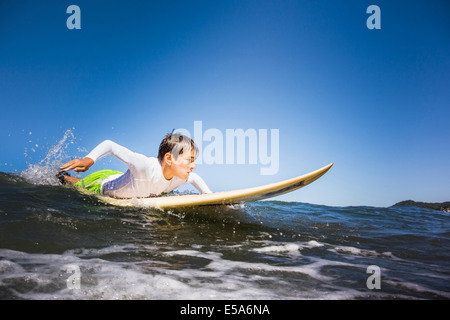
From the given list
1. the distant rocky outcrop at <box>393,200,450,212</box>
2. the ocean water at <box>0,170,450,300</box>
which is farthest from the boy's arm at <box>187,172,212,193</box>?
the distant rocky outcrop at <box>393,200,450,212</box>

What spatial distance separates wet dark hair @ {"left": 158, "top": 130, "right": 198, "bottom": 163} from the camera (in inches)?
182

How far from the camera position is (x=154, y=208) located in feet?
15.6

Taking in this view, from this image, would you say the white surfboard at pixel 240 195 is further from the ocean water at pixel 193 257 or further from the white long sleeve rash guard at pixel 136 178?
the white long sleeve rash guard at pixel 136 178

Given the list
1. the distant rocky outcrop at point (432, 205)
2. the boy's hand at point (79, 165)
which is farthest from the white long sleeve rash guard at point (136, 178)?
the distant rocky outcrop at point (432, 205)

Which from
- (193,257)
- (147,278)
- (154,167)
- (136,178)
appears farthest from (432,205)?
(147,278)

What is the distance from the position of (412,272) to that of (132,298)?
2.42 meters

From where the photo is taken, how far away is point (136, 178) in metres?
4.66

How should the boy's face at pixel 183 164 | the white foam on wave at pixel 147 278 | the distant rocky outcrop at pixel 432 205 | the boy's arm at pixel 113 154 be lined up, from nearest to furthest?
the white foam on wave at pixel 147 278 < the boy's arm at pixel 113 154 < the boy's face at pixel 183 164 < the distant rocky outcrop at pixel 432 205

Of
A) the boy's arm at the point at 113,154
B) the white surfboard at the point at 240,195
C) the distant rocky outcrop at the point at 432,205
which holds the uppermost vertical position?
the boy's arm at the point at 113,154

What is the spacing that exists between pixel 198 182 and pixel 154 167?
95cm

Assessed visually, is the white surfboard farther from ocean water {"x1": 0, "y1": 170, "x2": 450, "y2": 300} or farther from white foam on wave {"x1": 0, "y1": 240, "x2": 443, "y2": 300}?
white foam on wave {"x1": 0, "y1": 240, "x2": 443, "y2": 300}

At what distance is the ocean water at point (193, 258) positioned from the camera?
5.95ft

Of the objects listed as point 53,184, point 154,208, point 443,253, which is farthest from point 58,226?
point 443,253
